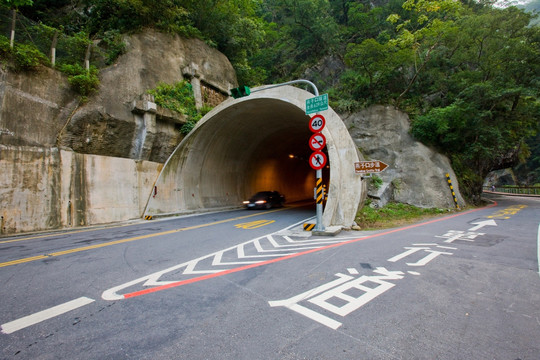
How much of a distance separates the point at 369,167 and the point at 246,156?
11.2 meters

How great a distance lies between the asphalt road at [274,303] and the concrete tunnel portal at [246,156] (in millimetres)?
3760

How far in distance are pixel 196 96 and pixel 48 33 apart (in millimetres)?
7949

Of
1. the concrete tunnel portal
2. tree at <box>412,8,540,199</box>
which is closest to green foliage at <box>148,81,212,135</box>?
the concrete tunnel portal

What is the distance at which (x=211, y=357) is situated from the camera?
1965 millimetres

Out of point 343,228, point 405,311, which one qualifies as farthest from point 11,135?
point 405,311

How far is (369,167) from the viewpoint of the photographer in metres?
7.99

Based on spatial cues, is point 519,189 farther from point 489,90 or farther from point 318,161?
point 318,161

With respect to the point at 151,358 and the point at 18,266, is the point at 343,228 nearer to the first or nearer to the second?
the point at 151,358

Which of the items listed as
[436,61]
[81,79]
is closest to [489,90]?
[436,61]

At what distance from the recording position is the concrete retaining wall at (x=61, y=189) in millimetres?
8445

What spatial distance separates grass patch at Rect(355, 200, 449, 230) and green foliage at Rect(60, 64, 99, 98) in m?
13.9

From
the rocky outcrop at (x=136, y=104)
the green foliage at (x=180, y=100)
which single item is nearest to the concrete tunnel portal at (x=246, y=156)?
the rocky outcrop at (x=136, y=104)

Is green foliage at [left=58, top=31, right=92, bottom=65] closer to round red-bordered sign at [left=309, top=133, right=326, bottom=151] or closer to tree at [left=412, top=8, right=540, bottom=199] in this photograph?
round red-bordered sign at [left=309, top=133, right=326, bottom=151]

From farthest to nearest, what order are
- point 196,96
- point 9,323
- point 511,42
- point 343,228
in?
point 196,96
point 511,42
point 343,228
point 9,323
